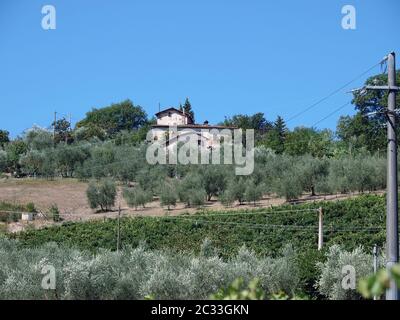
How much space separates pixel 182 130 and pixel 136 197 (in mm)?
43087

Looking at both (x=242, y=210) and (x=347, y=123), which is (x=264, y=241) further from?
(x=347, y=123)

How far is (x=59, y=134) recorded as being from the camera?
3711 inches

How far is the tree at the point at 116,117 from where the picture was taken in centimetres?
12062

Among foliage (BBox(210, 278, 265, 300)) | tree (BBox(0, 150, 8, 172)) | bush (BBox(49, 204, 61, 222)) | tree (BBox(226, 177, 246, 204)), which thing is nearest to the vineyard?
bush (BBox(49, 204, 61, 222))

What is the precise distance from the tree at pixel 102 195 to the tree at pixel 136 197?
1164mm

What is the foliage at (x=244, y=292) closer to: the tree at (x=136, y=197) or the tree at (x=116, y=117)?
the tree at (x=136, y=197)

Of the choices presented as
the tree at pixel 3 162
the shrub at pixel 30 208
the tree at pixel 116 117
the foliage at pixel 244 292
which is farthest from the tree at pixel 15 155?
the foliage at pixel 244 292

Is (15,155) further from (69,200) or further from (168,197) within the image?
(168,197)

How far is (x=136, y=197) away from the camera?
53.0 meters

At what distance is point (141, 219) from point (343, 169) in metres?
18.8

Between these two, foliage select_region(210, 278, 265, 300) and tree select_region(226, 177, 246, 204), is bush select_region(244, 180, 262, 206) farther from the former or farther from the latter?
foliage select_region(210, 278, 265, 300)

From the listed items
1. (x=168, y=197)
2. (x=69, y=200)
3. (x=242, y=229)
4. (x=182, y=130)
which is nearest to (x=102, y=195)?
(x=69, y=200)

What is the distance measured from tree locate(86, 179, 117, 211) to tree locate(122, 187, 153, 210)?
1.16 meters
